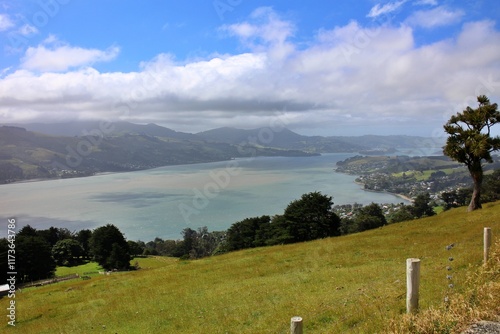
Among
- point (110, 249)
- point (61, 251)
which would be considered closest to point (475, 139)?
point (110, 249)

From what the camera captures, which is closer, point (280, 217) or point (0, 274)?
point (0, 274)

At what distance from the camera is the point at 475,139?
30.2 m

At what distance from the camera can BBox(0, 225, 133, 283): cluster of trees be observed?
64000mm

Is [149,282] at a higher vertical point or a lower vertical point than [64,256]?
higher

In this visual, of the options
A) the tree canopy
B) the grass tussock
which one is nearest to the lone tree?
the grass tussock

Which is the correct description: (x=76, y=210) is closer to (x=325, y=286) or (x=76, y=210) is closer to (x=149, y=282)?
(x=149, y=282)

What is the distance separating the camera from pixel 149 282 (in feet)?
76.9

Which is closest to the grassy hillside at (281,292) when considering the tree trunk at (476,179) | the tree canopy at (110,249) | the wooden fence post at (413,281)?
the wooden fence post at (413,281)

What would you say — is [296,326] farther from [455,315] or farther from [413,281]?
[455,315]

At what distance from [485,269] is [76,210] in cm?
20358

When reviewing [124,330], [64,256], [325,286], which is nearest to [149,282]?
[124,330]

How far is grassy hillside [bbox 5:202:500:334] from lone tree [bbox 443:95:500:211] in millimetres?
5028

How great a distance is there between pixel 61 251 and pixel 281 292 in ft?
301

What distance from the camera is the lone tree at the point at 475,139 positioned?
97.2 feet
